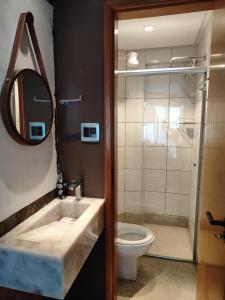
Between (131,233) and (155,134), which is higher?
(155,134)

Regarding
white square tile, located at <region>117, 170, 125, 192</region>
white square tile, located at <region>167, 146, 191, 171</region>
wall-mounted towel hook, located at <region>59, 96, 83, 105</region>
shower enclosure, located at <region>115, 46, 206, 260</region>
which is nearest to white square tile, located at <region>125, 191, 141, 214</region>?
shower enclosure, located at <region>115, 46, 206, 260</region>

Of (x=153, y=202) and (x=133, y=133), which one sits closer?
(x=133, y=133)

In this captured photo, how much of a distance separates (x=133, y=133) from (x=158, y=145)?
0.38m

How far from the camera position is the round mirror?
1159 millimetres

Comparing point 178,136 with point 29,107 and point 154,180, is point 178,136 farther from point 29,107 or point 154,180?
point 29,107

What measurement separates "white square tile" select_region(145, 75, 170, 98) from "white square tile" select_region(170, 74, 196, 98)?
63 mm

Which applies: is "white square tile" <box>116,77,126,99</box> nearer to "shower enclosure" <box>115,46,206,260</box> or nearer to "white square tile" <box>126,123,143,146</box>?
"shower enclosure" <box>115,46,206,260</box>

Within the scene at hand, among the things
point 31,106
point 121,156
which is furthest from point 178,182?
point 31,106

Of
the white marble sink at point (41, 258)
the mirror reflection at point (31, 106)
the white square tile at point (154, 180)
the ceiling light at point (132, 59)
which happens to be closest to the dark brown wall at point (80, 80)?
the mirror reflection at point (31, 106)

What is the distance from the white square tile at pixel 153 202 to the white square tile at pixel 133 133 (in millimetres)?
764

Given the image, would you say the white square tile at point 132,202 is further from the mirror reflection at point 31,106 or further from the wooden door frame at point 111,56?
the mirror reflection at point 31,106

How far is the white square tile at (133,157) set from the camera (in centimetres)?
300

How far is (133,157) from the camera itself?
3012 mm

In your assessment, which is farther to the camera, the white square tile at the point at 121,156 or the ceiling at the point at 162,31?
the white square tile at the point at 121,156
